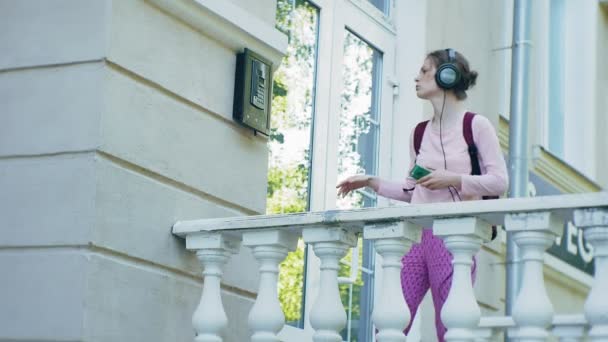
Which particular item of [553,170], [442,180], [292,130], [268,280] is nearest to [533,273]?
[442,180]

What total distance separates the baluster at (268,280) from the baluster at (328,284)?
0.38 ft

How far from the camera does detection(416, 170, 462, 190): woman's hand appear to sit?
414 centimetres

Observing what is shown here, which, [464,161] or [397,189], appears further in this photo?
[397,189]

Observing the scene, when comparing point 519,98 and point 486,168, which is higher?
point 519,98

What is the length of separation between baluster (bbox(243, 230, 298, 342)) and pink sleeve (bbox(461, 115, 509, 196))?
2.04ft

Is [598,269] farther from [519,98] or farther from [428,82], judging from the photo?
[519,98]

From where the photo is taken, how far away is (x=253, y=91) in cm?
486

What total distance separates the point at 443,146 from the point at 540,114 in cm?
495

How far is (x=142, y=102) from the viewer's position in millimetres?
4336

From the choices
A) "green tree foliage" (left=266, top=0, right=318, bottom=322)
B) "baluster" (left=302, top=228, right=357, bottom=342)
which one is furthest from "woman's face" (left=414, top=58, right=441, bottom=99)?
"green tree foliage" (left=266, top=0, right=318, bottom=322)

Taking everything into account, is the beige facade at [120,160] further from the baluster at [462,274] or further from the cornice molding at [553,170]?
the cornice molding at [553,170]

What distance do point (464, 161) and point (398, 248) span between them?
564 mm

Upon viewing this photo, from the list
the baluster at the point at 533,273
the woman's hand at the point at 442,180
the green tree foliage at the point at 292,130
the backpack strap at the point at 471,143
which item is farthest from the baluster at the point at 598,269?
the green tree foliage at the point at 292,130

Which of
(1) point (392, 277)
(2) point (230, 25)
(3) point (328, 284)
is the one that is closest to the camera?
(1) point (392, 277)
